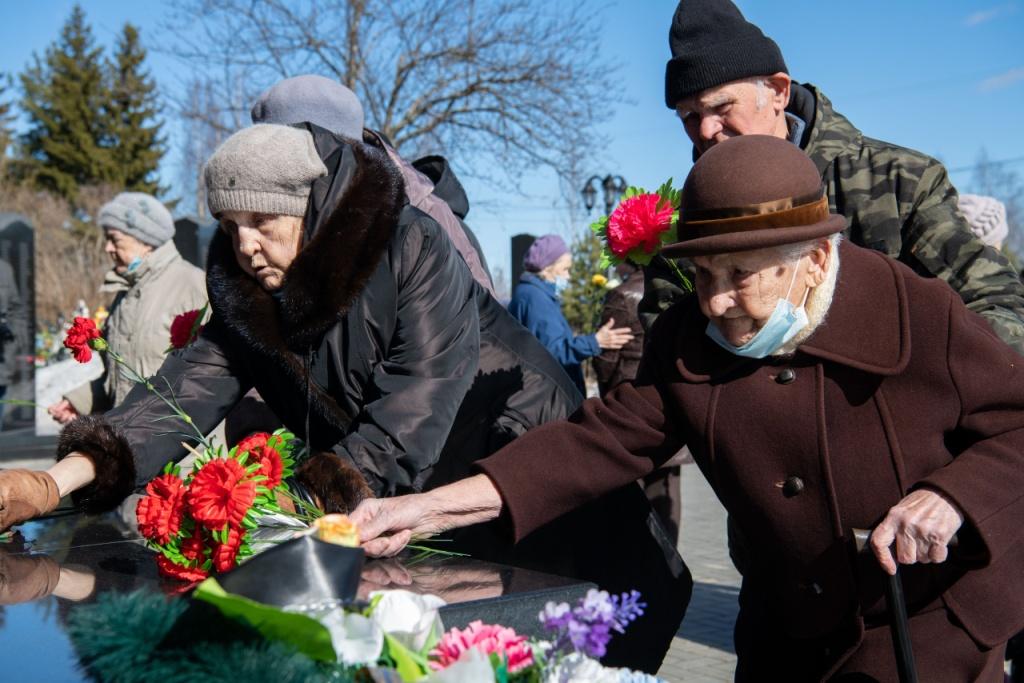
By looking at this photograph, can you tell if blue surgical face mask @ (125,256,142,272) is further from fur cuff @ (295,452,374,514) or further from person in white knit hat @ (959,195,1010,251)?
fur cuff @ (295,452,374,514)

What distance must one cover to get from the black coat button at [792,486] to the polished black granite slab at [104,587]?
0.47 meters

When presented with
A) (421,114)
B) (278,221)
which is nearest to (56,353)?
(421,114)

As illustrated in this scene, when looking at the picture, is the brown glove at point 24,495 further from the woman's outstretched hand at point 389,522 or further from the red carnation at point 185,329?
the red carnation at point 185,329

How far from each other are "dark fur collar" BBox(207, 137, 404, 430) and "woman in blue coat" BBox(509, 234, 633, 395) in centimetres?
398

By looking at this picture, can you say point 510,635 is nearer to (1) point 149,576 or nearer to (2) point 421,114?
(1) point 149,576

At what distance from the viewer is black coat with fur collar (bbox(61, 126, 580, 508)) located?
2.65 metres

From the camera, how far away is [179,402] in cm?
303

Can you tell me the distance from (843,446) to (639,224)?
0.98 metres

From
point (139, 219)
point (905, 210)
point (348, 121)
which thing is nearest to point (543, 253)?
point (139, 219)

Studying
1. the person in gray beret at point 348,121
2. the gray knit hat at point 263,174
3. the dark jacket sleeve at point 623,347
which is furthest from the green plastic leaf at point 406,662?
the dark jacket sleeve at point 623,347

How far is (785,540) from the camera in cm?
234

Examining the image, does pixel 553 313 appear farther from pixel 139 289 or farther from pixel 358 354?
pixel 358 354

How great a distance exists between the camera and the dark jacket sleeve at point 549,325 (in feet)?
22.7

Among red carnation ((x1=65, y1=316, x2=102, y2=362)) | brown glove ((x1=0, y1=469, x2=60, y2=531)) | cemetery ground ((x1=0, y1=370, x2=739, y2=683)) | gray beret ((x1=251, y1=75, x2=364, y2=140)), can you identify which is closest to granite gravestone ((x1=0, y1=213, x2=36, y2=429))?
cemetery ground ((x1=0, y1=370, x2=739, y2=683))
